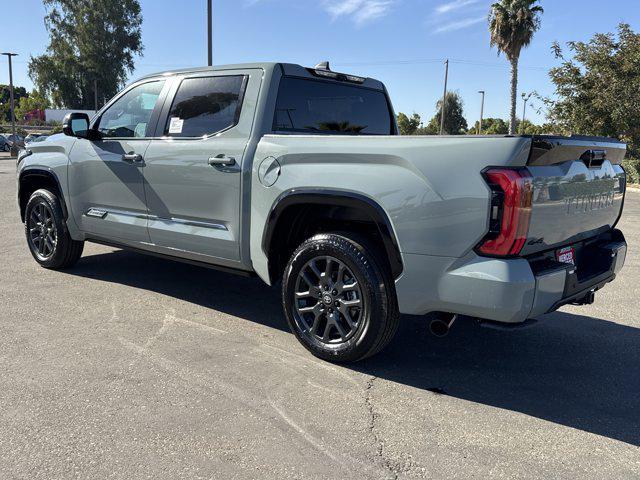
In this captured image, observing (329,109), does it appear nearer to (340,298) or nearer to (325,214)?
(325,214)

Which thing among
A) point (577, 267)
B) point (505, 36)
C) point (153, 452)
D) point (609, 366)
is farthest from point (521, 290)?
point (505, 36)

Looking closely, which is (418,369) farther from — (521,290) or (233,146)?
(233,146)

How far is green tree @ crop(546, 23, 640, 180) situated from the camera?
72.6 ft

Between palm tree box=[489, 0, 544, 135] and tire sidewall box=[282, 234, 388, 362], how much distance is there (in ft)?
112

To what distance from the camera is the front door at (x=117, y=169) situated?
466 centimetres

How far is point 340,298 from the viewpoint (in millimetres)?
3500

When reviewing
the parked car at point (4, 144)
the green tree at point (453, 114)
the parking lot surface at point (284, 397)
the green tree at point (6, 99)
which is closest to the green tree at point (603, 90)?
the parking lot surface at point (284, 397)

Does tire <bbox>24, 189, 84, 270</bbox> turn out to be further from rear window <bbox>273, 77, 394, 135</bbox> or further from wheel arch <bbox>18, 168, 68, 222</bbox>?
rear window <bbox>273, 77, 394, 135</bbox>

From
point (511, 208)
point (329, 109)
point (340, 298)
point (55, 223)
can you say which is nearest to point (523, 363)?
point (340, 298)

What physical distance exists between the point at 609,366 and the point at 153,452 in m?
3.00

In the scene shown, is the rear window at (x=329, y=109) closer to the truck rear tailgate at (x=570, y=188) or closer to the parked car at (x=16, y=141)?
the truck rear tailgate at (x=570, y=188)

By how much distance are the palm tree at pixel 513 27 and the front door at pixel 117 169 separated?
33138 mm

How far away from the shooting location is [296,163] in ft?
11.7

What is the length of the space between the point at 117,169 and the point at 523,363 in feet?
12.0
